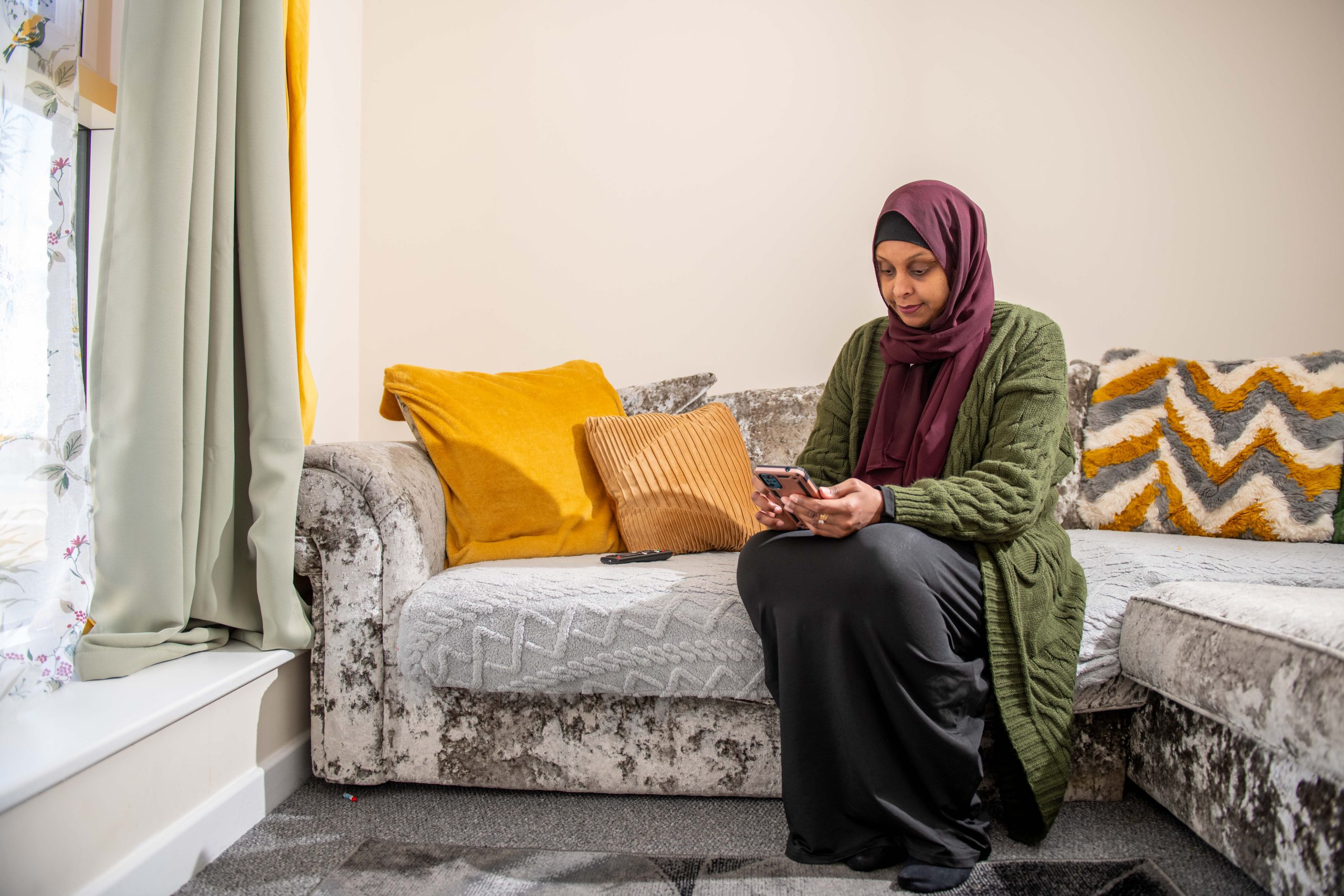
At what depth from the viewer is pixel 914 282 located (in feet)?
4.71

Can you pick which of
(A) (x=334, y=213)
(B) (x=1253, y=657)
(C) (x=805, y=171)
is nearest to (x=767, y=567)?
(B) (x=1253, y=657)

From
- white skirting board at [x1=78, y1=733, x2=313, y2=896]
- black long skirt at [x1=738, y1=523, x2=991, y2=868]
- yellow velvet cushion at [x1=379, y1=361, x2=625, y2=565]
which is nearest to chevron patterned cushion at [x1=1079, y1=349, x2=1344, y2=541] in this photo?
black long skirt at [x1=738, y1=523, x2=991, y2=868]

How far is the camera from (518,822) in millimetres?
1314

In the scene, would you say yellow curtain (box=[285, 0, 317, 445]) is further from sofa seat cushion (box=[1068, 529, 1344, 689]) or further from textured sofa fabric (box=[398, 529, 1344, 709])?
sofa seat cushion (box=[1068, 529, 1344, 689])

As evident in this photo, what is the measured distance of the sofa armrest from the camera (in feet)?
4.54

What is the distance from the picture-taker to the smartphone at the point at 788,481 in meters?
1.17

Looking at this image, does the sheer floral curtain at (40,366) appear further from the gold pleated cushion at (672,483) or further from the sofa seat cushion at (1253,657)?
the sofa seat cushion at (1253,657)

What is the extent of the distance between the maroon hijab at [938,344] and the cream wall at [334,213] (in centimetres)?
155

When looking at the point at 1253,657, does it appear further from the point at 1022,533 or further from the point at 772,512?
the point at 772,512

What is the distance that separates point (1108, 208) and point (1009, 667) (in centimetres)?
177

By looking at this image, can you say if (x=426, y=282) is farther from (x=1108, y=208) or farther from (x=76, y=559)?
(x=1108, y=208)

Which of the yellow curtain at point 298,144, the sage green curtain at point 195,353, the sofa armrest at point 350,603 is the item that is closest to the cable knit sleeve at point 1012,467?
the sofa armrest at point 350,603

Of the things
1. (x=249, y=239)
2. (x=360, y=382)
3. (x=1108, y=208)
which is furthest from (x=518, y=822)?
(x=1108, y=208)

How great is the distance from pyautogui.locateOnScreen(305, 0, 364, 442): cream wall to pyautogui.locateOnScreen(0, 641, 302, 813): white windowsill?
40.8 inches
